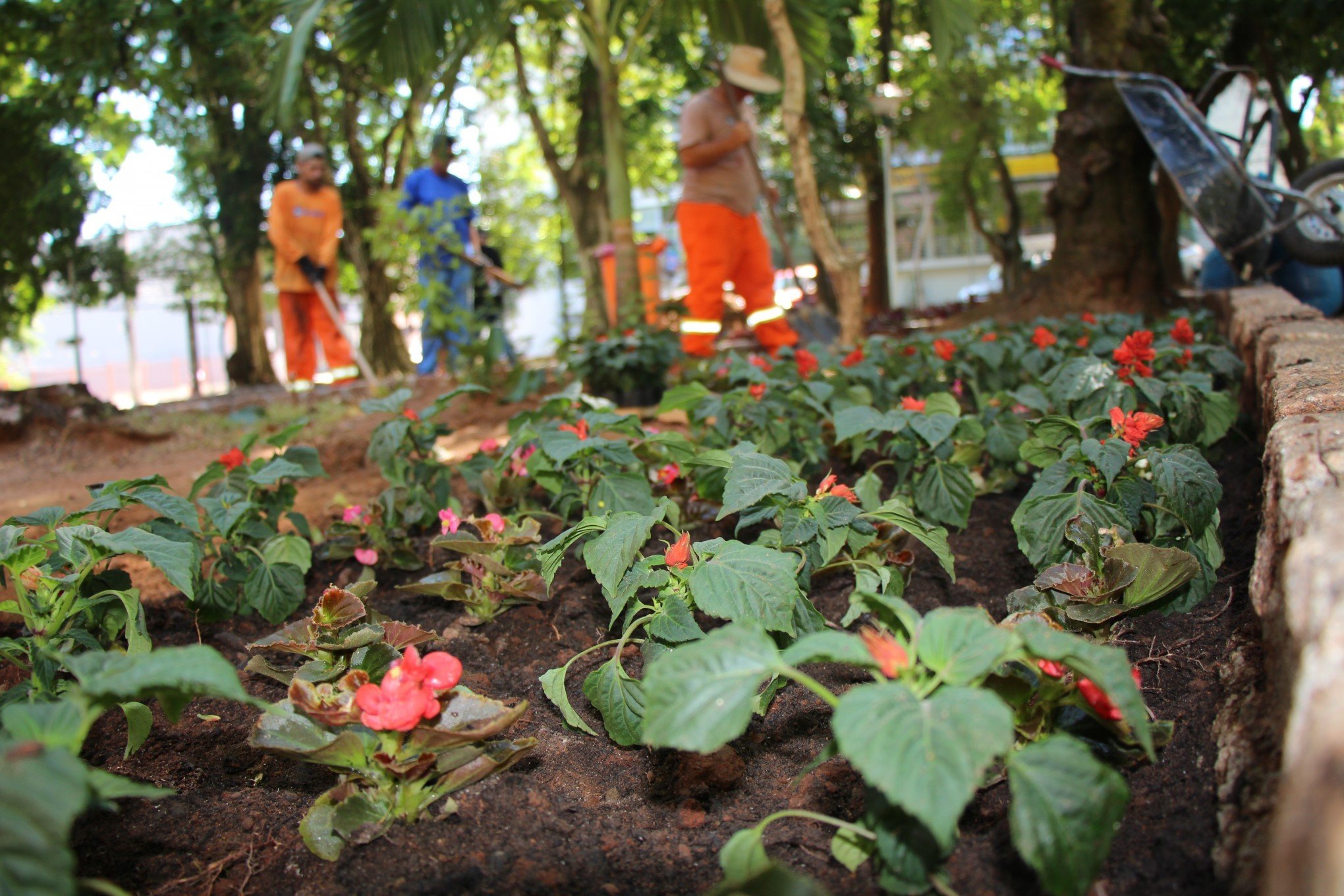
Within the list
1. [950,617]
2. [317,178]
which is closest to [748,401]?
[950,617]

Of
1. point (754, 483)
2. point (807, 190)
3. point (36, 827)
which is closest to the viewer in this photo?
point (36, 827)

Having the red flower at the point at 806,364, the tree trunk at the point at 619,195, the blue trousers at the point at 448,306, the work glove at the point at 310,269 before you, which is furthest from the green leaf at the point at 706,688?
the work glove at the point at 310,269

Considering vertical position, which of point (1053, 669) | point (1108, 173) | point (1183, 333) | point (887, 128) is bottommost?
point (1053, 669)

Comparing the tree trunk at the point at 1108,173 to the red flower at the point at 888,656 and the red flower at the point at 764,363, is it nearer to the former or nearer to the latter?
the red flower at the point at 764,363

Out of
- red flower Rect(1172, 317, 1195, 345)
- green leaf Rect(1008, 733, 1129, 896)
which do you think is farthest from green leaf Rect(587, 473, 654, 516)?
red flower Rect(1172, 317, 1195, 345)

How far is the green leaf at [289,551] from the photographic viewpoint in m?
2.05

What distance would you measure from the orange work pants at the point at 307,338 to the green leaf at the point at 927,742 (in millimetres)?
6623

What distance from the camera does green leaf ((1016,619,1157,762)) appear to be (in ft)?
3.07

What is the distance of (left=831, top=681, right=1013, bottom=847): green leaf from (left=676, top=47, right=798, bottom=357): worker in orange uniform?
15.0 feet

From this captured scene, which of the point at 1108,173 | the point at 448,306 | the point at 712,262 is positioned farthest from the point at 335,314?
the point at 1108,173

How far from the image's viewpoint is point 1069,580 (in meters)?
1.54

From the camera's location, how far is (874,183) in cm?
1333

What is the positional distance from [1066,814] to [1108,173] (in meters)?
6.64

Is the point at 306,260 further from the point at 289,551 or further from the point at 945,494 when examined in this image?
the point at 945,494
